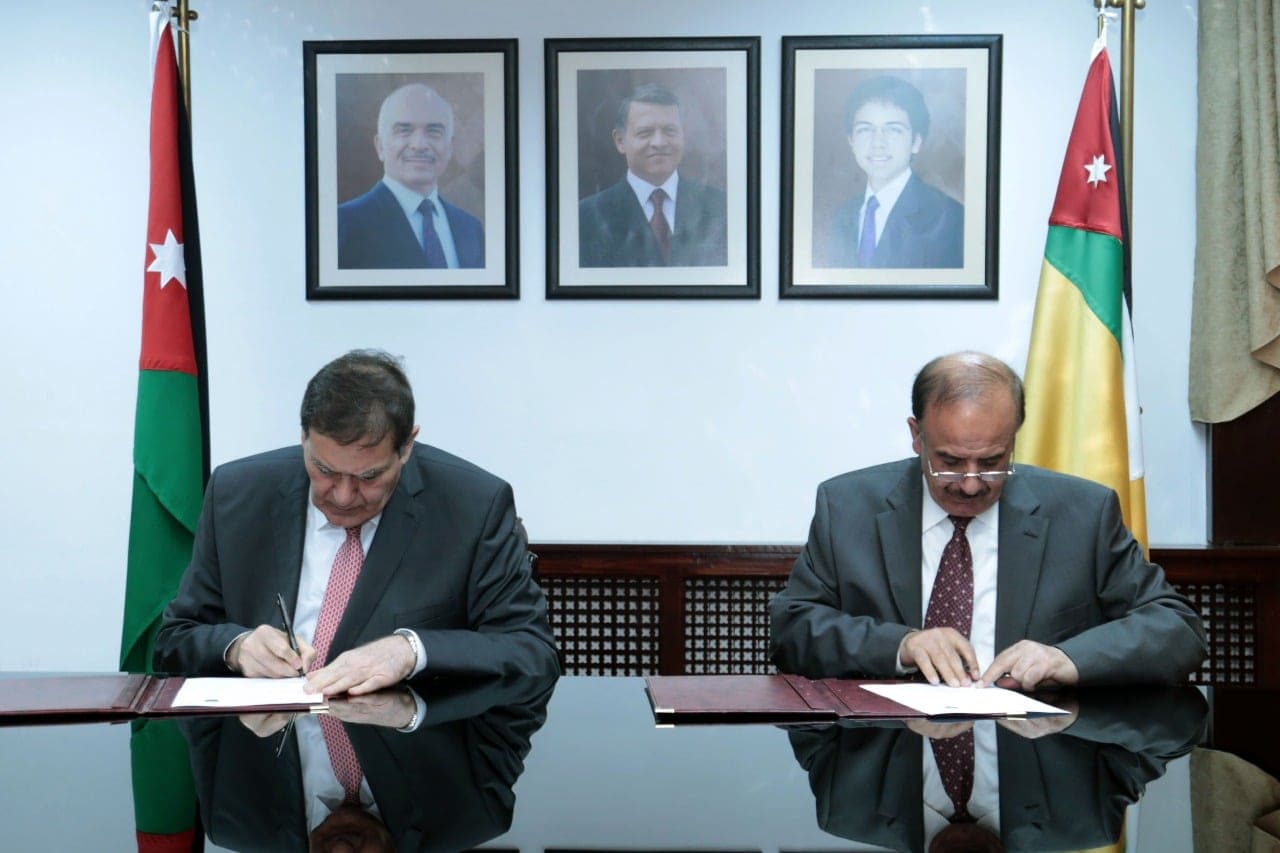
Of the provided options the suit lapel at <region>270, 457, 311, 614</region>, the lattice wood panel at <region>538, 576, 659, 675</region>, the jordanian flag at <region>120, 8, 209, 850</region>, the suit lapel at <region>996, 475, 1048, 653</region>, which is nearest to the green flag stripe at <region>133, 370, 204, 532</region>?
the jordanian flag at <region>120, 8, 209, 850</region>

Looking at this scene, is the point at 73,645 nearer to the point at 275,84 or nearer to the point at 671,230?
the point at 275,84

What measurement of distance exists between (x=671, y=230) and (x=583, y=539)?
3.64 ft

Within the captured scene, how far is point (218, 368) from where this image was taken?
4.39 meters

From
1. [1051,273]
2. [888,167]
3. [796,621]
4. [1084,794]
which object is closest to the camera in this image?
[1084,794]

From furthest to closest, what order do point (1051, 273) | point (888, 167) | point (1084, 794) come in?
point (888, 167), point (1051, 273), point (1084, 794)

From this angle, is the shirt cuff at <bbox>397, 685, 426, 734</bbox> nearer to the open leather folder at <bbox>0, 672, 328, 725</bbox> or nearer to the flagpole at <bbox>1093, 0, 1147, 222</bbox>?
the open leather folder at <bbox>0, 672, 328, 725</bbox>

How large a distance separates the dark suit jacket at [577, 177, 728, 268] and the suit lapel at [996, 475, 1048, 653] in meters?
1.94

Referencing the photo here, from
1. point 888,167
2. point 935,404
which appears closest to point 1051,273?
point 888,167

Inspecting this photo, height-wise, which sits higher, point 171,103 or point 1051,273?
point 171,103

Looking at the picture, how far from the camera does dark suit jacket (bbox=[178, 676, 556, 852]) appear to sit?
128cm

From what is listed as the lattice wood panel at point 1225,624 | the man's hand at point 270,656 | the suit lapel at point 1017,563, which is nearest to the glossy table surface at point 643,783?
the man's hand at point 270,656

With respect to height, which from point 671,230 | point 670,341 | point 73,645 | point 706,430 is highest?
point 671,230

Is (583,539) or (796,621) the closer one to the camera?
(796,621)

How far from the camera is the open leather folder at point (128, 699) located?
190cm
